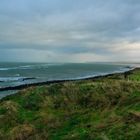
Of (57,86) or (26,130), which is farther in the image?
(57,86)

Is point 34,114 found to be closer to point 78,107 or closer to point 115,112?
point 78,107

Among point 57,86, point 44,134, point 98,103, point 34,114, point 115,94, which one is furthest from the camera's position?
point 57,86

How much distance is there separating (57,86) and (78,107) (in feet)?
16.4

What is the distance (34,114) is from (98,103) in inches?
187

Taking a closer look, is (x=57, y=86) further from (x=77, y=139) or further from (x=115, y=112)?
(x=77, y=139)

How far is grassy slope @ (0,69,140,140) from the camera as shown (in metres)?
16.4

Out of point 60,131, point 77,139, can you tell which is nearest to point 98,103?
point 60,131

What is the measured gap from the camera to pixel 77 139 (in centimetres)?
1550

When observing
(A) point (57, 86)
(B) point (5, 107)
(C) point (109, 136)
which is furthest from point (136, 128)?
(A) point (57, 86)

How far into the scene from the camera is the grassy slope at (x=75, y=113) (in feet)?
53.8

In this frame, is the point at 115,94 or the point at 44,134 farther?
the point at 115,94

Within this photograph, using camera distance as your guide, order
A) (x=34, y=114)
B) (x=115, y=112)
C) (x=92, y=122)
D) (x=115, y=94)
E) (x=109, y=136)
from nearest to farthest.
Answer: (x=109, y=136) → (x=92, y=122) → (x=115, y=112) → (x=34, y=114) → (x=115, y=94)

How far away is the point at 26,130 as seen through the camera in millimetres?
17781

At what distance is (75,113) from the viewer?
21.9 metres
